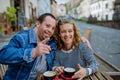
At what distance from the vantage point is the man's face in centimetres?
275

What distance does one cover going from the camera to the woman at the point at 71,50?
281 cm

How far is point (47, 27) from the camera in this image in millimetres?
2768

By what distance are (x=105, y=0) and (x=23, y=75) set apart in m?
61.9

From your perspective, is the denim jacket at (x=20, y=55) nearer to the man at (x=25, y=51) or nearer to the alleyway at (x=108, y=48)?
the man at (x=25, y=51)

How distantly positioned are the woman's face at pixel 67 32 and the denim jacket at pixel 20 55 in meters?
0.18

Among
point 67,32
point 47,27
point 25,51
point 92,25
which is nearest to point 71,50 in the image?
point 67,32

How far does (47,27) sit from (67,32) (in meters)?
0.22

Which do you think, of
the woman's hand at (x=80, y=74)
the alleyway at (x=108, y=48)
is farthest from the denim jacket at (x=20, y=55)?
the alleyway at (x=108, y=48)

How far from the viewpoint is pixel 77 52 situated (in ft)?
9.48

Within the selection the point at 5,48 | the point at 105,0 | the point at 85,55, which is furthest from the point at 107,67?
the point at 105,0

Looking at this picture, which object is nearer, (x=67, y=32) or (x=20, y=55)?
(x=20, y=55)

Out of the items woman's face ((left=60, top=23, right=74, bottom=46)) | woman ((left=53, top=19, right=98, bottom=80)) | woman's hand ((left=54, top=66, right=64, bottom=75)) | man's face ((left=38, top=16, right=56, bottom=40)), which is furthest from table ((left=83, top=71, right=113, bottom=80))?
man's face ((left=38, top=16, right=56, bottom=40))

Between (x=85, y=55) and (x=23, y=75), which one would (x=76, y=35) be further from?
(x=23, y=75)

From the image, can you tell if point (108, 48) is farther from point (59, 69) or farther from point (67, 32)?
point (59, 69)
